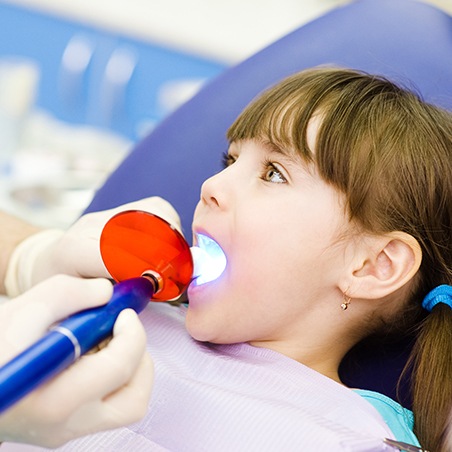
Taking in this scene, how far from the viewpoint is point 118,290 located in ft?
2.36

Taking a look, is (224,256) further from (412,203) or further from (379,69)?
(379,69)

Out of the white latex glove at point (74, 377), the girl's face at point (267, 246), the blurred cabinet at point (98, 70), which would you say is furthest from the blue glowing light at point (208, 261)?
the blurred cabinet at point (98, 70)

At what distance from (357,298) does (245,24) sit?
5.51 feet

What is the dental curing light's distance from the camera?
1.82ft

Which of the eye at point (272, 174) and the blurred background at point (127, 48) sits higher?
the eye at point (272, 174)

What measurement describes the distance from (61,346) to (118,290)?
0.45 ft

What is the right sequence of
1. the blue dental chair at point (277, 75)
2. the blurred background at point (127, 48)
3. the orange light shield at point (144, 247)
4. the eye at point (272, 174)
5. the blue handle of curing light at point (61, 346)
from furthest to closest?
the blurred background at point (127, 48) < the blue dental chair at point (277, 75) < the eye at point (272, 174) < the orange light shield at point (144, 247) < the blue handle of curing light at point (61, 346)

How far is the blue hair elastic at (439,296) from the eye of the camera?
3.18ft

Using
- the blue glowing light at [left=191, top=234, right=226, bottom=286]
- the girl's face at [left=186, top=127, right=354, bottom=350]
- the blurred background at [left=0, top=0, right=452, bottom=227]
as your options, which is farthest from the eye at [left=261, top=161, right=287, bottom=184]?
the blurred background at [left=0, top=0, right=452, bottom=227]

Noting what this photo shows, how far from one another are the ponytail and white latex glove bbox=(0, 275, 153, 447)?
393mm

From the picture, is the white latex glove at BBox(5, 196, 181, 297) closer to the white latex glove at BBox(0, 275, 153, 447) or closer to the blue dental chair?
the blue dental chair

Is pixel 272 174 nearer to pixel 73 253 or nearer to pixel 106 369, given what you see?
pixel 73 253

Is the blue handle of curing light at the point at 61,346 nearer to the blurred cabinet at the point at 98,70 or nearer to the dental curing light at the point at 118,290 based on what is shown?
the dental curing light at the point at 118,290

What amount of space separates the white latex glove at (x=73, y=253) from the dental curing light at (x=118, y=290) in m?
0.14
